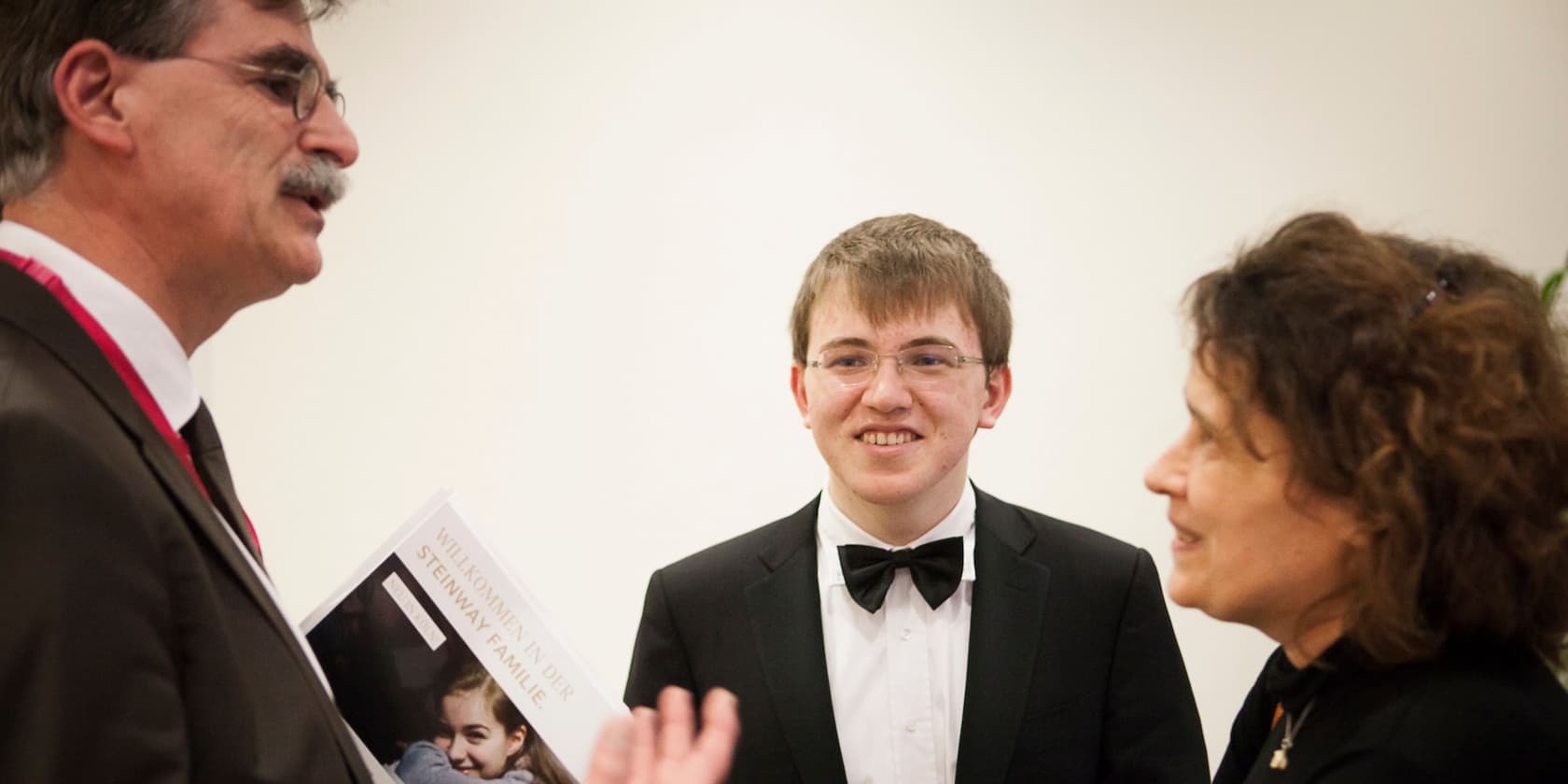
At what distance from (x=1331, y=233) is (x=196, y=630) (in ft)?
3.52

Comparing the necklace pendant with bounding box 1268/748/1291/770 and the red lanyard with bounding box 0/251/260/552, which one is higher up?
the red lanyard with bounding box 0/251/260/552

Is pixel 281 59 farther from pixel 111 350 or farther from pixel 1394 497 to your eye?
pixel 1394 497

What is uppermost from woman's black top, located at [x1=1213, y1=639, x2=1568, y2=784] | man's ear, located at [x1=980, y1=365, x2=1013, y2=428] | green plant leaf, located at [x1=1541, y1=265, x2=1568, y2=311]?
man's ear, located at [x1=980, y1=365, x2=1013, y2=428]

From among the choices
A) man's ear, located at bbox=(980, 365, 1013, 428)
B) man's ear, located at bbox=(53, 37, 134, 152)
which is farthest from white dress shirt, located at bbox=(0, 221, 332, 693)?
man's ear, located at bbox=(980, 365, 1013, 428)

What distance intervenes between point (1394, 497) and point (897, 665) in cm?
91

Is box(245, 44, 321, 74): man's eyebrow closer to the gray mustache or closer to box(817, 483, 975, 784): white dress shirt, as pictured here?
the gray mustache

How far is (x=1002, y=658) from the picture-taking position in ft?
→ 5.84

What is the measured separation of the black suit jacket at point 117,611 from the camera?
0.92 m

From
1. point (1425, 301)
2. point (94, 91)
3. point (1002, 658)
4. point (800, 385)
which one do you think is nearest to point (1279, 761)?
point (1425, 301)

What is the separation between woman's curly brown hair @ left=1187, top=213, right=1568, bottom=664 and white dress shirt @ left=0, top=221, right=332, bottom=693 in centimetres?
96

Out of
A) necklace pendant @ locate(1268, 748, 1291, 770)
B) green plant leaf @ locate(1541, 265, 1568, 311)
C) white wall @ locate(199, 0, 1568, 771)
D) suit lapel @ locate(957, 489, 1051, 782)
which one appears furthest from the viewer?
white wall @ locate(199, 0, 1568, 771)

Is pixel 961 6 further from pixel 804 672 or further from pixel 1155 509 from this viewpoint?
pixel 804 672

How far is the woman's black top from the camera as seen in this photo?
39.2 inches

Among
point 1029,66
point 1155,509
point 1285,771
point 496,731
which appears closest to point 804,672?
point 496,731
